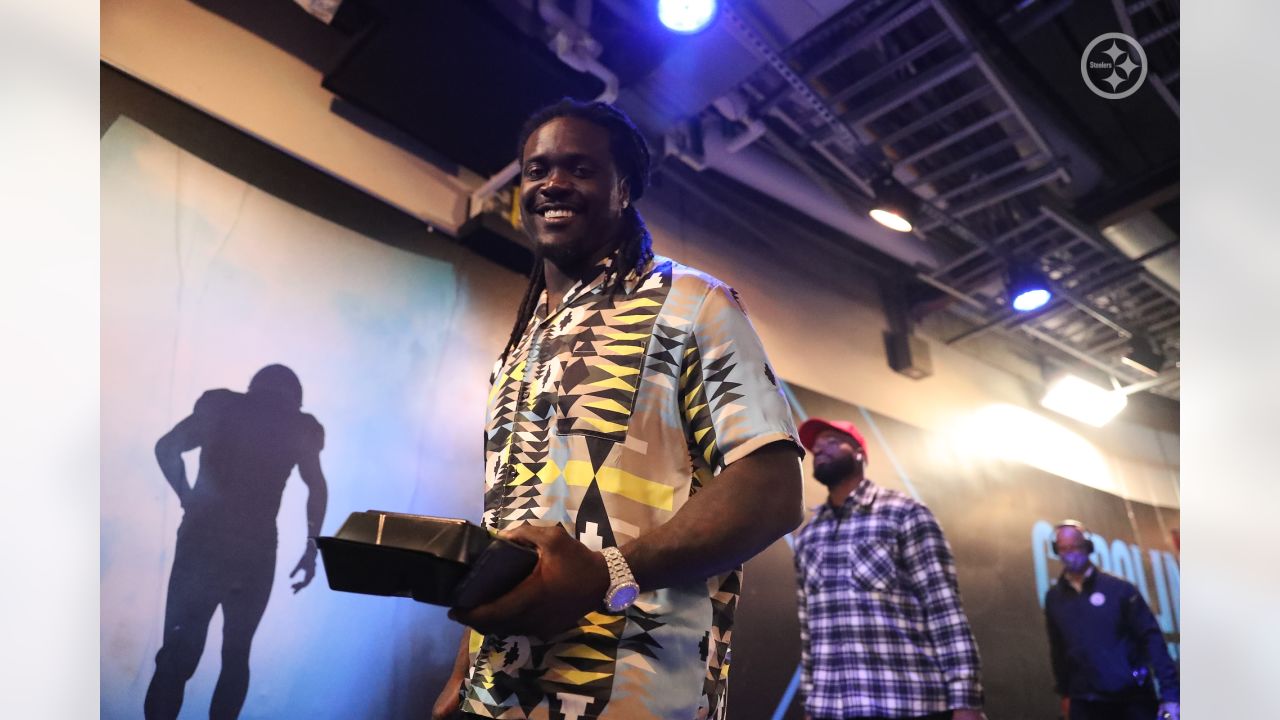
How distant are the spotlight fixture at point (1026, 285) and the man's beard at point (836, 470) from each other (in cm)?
254

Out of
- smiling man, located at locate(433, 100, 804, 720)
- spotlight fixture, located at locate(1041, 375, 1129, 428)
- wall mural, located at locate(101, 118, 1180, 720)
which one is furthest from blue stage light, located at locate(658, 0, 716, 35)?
spotlight fixture, located at locate(1041, 375, 1129, 428)

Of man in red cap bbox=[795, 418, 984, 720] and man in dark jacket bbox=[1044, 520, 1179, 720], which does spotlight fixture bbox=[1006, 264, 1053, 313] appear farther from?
man in red cap bbox=[795, 418, 984, 720]

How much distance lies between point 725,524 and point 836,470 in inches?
126

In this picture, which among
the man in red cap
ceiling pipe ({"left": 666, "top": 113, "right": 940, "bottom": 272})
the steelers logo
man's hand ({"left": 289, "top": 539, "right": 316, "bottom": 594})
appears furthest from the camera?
ceiling pipe ({"left": 666, "top": 113, "right": 940, "bottom": 272})

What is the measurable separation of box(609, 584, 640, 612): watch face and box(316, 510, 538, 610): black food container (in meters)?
0.10

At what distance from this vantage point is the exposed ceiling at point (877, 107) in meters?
3.23

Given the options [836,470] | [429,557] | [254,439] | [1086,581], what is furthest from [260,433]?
[1086,581]

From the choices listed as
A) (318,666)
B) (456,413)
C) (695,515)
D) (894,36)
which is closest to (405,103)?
(456,413)

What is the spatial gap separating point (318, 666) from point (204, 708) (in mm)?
364

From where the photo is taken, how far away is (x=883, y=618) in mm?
3449

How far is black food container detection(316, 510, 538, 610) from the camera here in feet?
2.58

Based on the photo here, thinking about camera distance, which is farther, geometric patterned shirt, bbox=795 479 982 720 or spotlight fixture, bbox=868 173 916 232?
spotlight fixture, bbox=868 173 916 232

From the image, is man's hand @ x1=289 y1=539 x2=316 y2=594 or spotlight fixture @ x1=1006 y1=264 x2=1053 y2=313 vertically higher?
spotlight fixture @ x1=1006 y1=264 x2=1053 y2=313

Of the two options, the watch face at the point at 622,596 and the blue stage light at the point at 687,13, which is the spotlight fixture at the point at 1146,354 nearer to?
the blue stage light at the point at 687,13
